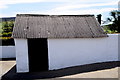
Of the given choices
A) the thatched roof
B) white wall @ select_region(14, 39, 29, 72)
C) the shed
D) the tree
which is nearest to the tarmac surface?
white wall @ select_region(14, 39, 29, 72)

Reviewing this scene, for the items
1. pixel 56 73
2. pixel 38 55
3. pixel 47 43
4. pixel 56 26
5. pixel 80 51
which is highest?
pixel 56 26

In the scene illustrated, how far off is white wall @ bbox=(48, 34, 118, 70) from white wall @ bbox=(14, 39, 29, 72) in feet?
5.72

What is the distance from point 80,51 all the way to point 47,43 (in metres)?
2.72

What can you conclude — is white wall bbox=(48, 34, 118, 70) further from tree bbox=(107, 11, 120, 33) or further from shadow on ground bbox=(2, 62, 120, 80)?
tree bbox=(107, 11, 120, 33)

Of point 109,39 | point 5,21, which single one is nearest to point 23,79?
point 109,39

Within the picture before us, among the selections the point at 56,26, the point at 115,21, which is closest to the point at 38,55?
the point at 56,26

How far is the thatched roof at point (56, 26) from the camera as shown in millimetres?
11758

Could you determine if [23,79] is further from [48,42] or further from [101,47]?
[101,47]

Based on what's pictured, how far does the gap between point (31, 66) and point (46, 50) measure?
1.65 m

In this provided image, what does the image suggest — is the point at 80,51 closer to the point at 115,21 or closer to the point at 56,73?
the point at 56,73

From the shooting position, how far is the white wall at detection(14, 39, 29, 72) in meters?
11.3

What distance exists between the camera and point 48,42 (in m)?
Answer: 11.7

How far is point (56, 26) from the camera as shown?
42.1 feet

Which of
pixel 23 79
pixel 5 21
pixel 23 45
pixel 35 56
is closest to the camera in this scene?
pixel 23 79
